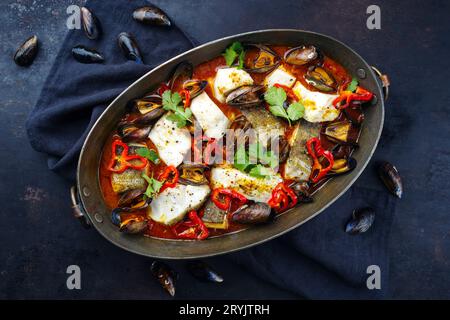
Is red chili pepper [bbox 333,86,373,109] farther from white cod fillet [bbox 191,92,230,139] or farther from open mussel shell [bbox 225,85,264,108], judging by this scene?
white cod fillet [bbox 191,92,230,139]

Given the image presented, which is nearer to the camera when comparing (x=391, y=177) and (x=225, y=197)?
(x=225, y=197)

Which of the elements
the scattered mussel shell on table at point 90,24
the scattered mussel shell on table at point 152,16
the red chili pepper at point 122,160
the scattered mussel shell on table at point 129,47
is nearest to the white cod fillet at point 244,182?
the red chili pepper at point 122,160

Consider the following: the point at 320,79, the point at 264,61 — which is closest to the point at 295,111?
the point at 320,79

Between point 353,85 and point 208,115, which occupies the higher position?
point 353,85

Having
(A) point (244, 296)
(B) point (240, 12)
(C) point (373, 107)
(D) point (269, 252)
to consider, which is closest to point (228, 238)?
(D) point (269, 252)

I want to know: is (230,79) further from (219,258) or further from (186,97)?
(219,258)

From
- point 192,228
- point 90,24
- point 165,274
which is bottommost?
point 165,274

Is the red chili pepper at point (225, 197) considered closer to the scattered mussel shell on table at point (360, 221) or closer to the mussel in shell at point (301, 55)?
the scattered mussel shell on table at point (360, 221)
